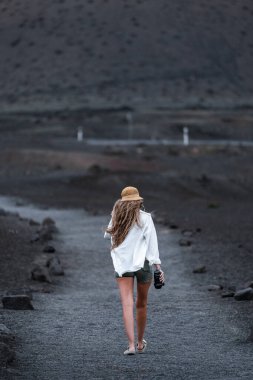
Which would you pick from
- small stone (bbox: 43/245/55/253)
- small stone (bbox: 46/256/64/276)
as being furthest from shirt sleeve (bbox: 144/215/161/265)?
small stone (bbox: 43/245/55/253)

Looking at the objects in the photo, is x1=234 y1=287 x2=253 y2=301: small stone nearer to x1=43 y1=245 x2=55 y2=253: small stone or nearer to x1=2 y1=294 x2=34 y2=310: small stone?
x1=2 y1=294 x2=34 y2=310: small stone

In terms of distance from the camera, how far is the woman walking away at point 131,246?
8945 millimetres

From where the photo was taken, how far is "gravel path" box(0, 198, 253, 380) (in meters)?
8.34

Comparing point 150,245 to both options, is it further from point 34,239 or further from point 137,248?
point 34,239

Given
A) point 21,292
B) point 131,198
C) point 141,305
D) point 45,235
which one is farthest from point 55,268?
point 131,198

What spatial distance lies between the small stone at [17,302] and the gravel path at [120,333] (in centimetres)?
14

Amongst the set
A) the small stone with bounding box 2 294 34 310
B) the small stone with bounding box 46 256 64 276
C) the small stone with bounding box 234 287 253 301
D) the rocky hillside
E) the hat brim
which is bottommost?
the rocky hillside

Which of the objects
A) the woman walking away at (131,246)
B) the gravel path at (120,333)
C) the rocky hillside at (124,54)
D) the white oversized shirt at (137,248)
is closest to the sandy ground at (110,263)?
the gravel path at (120,333)

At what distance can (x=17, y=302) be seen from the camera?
11461 millimetres

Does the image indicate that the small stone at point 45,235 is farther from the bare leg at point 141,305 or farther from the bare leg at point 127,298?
the bare leg at point 127,298

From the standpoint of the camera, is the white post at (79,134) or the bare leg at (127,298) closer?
the bare leg at (127,298)

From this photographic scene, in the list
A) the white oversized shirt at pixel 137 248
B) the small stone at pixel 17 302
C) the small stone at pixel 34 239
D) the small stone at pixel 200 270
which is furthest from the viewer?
the small stone at pixel 34 239

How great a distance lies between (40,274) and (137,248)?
222 inches

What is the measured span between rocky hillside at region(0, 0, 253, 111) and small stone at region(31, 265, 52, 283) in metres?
58.3
